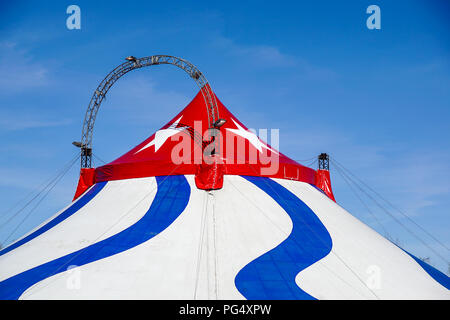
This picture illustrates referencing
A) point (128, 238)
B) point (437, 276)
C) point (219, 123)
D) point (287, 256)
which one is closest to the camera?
point (287, 256)

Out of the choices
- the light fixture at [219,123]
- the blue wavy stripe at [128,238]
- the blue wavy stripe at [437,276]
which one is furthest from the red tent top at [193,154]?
the blue wavy stripe at [437,276]

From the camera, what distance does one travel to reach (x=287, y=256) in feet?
24.1

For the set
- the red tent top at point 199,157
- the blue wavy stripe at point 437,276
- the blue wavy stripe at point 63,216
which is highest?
the red tent top at point 199,157

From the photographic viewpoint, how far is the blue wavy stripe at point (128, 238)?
6797 millimetres

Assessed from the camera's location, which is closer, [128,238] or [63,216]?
[128,238]

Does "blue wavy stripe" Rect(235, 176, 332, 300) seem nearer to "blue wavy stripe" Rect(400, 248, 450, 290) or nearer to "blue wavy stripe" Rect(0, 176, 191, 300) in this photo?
"blue wavy stripe" Rect(0, 176, 191, 300)

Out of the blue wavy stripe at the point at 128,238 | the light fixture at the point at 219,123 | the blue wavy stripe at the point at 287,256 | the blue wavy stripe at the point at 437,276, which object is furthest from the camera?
the light fixture at the point at 219,123

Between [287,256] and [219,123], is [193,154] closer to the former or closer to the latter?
[219,123]

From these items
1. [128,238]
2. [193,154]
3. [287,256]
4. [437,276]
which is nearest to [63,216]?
[128,238]

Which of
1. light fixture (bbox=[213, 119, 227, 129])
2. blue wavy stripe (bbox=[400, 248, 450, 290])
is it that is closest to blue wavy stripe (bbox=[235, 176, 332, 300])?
light fixture (bbox=[213, 119, 227, 129])

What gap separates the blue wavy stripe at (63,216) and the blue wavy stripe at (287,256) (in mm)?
3544

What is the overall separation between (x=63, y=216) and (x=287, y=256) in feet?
16.4

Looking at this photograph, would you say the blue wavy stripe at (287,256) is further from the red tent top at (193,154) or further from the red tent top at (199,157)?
the red tent top at (199,157)
